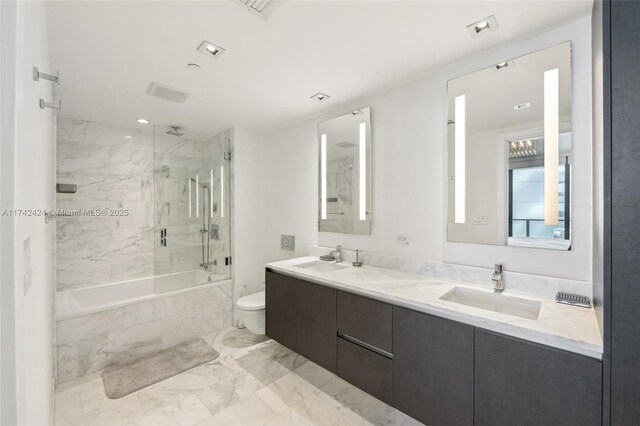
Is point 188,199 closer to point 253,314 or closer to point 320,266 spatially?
point 253,314

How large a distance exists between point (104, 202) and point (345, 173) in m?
2.86

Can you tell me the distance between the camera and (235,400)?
2.07 metres

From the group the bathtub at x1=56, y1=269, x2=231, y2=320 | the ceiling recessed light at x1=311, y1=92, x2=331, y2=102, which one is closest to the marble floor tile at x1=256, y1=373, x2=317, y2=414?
the bathtub at x1=56, y1=269, x2=231, y2=320

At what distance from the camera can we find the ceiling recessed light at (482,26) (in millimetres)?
1537

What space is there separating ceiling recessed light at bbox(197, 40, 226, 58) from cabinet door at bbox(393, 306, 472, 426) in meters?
1.98

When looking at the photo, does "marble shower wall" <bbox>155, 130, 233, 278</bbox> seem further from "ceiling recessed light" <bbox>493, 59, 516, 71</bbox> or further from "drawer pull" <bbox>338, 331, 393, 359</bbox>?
"ceiling recessed light" <bbox>493, 59, 516, 71</bbox>

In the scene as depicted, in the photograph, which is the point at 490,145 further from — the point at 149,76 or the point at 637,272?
the point at 149,76

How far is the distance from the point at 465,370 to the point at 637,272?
2.68 feet

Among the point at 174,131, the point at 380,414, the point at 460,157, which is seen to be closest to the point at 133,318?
the point at 174,131

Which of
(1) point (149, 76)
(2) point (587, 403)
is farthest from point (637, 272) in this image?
(1) point (149, 76)

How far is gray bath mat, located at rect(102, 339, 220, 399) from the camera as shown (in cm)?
226

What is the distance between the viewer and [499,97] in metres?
1.84

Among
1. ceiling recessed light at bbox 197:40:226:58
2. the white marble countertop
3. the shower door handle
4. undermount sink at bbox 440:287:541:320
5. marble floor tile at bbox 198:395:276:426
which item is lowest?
marble floor tile at bbox 198:395:276:426

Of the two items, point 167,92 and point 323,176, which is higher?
point 167,92
